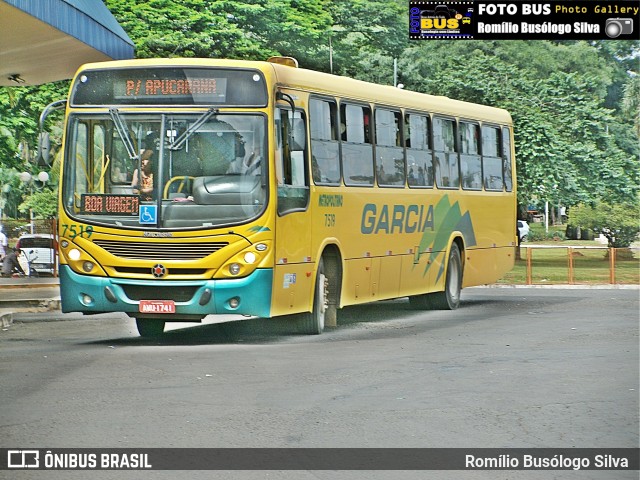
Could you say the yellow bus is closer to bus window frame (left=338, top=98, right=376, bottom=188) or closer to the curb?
bus window frame (left=338, top=98, right=376, bottom=188)

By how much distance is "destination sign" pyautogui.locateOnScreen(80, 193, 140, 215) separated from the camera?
1677 centimetres

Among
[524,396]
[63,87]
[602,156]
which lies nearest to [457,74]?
[602,156]

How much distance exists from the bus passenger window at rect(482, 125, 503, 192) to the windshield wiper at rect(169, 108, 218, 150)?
982 centimetres

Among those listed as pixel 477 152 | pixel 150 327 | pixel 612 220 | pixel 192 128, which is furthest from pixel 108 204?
pixel 612 220

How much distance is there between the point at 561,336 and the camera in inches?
727

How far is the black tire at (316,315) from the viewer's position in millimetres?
18359

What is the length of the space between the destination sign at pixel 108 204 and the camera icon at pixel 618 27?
682 cm

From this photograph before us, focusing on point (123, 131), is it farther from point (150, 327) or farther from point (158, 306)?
point (150, 327)

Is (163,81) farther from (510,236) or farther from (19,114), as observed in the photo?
(19,114)

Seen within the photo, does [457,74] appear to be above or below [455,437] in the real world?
above

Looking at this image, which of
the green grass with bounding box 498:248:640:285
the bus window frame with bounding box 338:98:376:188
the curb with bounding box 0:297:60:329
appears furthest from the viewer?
the green grass with bounding box 498:248:640:285

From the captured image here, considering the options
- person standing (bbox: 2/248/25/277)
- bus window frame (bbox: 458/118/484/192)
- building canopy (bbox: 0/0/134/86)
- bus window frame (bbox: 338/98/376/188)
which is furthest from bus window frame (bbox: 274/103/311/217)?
person standing (bbox: 2/248/25/277)

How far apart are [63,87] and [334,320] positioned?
1065 inches

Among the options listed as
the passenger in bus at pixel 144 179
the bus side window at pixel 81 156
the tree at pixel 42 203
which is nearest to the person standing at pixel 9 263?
the bus side window at pixel 81 156
